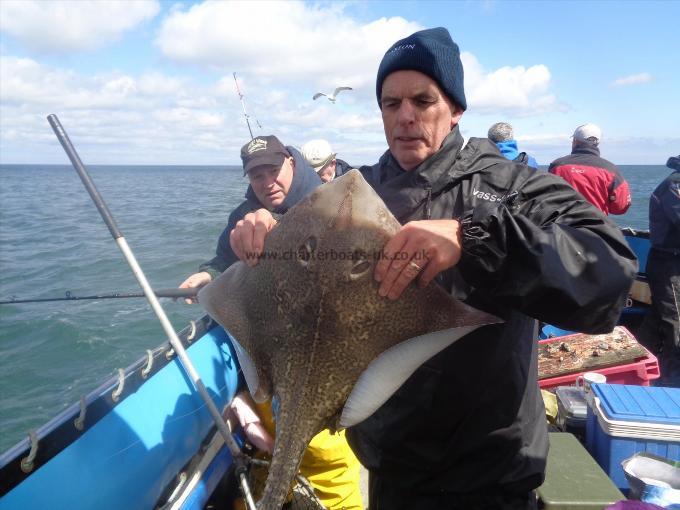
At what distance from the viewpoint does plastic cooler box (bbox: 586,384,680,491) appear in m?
3.56

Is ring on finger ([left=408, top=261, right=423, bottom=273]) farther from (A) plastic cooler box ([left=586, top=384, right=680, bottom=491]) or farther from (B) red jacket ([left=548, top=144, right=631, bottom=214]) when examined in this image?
(B) red jacket ([left=548, top=144, right=631, bottom=214])

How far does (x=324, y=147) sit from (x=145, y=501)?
18.8 ft

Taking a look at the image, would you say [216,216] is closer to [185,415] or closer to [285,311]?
[185,415]

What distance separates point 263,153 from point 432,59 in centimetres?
320

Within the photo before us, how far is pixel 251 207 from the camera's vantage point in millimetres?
5340

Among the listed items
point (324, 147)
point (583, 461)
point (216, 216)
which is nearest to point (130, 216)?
point (216, 216)

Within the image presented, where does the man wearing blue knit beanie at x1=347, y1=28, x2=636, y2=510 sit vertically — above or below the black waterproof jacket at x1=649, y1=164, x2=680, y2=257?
above

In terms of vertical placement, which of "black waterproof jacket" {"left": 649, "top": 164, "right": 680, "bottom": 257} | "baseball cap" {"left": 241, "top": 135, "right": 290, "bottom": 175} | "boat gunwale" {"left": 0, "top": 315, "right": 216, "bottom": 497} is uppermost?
"baseball cap" {"left": 241, "top": 135, "right": 290, "bottom": 175}

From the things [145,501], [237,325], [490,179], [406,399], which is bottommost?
[145,501]

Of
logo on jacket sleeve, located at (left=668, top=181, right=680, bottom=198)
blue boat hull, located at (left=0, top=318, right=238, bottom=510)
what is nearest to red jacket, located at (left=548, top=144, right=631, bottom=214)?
logo on jacket sleeve, located at (left=668, top=181, right=680, bottom=198)

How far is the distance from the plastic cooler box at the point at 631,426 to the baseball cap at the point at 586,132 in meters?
4.55

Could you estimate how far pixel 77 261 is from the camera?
1802 centimetres

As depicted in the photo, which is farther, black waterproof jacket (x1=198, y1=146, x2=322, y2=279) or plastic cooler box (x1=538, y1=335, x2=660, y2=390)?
black waterproof jacket (x1=198, y1=146, x2=322, y2=279)

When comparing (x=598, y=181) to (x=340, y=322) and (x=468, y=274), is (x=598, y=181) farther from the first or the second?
(x=340, y=322)
